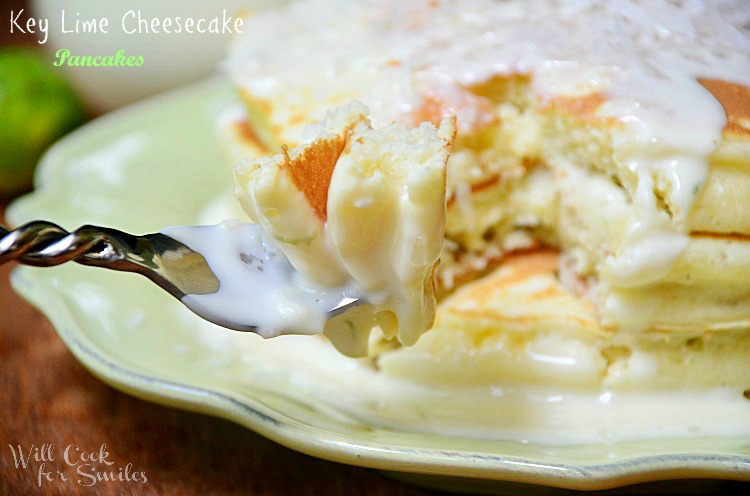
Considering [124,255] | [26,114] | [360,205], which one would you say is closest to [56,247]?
[124,255]

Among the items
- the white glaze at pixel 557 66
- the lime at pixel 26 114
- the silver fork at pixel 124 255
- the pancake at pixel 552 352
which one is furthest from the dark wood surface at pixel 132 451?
the lime at pixel 26 114

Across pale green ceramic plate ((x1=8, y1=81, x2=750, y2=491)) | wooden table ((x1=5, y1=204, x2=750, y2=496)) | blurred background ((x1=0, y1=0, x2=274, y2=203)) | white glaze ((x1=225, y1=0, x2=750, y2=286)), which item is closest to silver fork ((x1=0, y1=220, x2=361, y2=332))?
pale green ceramic plate ((x1=8, y1=81, x2=750, y2=491))

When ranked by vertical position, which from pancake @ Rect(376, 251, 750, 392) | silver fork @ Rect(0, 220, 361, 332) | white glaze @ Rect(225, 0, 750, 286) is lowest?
pancake @ Rect(376, 251, 750, 392)

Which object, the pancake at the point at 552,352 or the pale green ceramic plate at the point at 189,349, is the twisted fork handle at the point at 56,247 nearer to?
the pale green ceramic plate at the point at 189,349

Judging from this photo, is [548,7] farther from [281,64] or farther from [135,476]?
[135,476]

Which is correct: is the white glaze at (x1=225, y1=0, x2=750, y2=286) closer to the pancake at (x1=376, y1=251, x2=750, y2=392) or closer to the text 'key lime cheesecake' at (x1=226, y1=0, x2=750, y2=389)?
the text 'key lime cheesecake' at (x1=226, y1=0, x2=750, y2=389)

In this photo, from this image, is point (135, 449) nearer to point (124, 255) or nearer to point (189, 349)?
point (189, 349)
